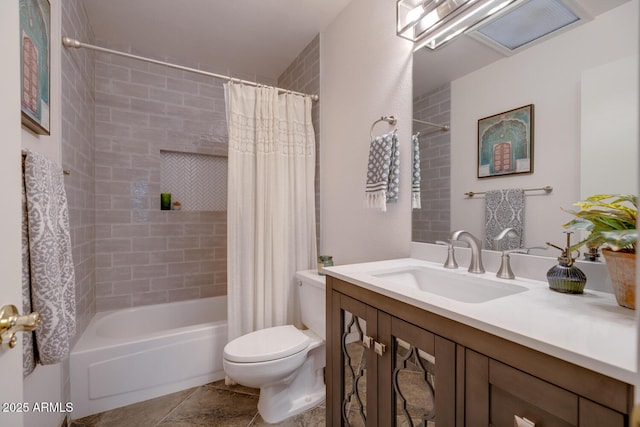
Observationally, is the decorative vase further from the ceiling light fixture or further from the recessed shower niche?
the recessed shower niche

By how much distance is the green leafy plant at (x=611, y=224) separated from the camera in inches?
25.8

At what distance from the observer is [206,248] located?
8.64ft

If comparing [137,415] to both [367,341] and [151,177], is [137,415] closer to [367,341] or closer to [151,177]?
[367,341]

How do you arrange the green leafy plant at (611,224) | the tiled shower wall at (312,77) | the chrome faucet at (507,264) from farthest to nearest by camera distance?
the tiled shower wall at (312,77)
the chrome faucet at (507,264)
the green leafy plant at (611,224)

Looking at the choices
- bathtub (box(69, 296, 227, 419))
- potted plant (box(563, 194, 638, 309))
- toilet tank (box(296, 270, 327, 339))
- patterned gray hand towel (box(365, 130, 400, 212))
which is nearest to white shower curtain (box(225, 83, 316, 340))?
toilet tank (box(296, 270, 327, 339))

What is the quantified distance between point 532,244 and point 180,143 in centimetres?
265

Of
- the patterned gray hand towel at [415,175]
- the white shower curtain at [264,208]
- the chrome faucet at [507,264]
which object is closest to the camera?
the chrome faucet at [507,264]

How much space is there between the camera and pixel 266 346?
1477mm

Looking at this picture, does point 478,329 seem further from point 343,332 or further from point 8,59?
point 8,59

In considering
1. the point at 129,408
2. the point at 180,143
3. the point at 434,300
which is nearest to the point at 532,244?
the point at 434,300

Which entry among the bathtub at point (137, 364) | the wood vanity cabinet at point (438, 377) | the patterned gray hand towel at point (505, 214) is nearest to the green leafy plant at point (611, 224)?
the patterned gray hand towel at point (505, 214)

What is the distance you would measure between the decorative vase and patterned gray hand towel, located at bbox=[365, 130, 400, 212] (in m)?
0.88

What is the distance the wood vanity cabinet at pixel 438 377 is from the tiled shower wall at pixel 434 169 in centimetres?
58

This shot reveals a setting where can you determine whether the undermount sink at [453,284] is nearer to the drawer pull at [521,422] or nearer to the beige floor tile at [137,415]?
the drawer pull at [521,422]
